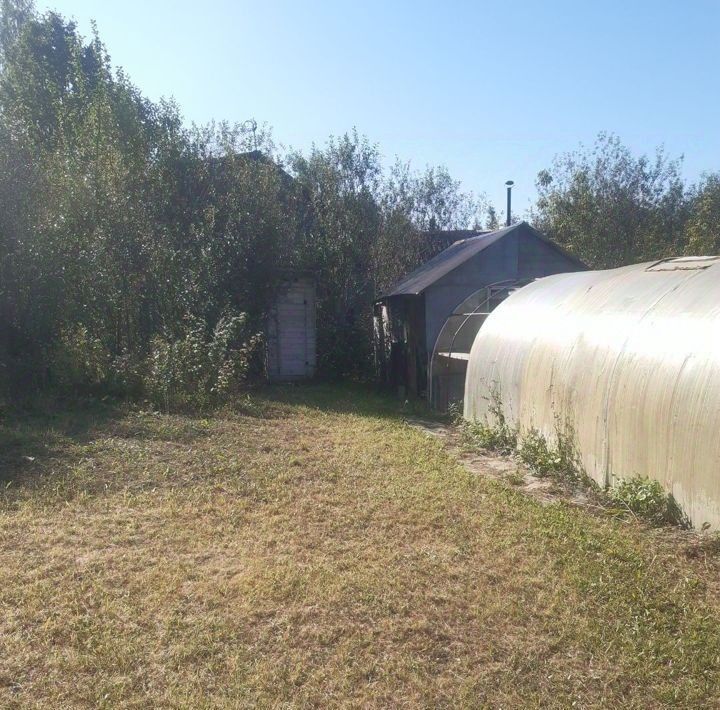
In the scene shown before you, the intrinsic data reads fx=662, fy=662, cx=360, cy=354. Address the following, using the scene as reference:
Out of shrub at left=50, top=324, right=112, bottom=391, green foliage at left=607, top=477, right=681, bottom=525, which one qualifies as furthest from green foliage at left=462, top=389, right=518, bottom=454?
shrub at left=50, top=324, right=112, bottom=391

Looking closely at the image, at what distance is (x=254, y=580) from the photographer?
181 inches

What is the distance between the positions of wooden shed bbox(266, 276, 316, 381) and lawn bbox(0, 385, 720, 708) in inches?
356

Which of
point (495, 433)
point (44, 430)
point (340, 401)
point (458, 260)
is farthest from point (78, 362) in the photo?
point (458, 260)

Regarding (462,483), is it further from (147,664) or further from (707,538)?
(147,664)

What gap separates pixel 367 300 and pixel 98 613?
1512 centimetres

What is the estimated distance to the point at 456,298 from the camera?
572 inches

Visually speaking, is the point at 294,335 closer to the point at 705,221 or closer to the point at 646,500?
the point at 646,500

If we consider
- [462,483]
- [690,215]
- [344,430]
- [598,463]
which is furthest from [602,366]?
[690,215]

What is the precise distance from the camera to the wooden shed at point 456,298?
512 inches

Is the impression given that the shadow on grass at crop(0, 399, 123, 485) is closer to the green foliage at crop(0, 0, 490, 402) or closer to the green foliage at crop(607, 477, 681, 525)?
the green foliage at crop(0, 0, 490, 402)

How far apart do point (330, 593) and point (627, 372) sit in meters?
3.93

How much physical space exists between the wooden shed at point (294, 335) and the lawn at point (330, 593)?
9047 millimetres

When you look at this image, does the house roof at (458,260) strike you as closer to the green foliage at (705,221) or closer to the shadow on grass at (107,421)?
the shadow on grass at (107,421)

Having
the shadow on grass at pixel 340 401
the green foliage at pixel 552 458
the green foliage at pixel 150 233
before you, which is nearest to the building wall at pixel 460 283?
the shadow on grass at pixel 340 401
